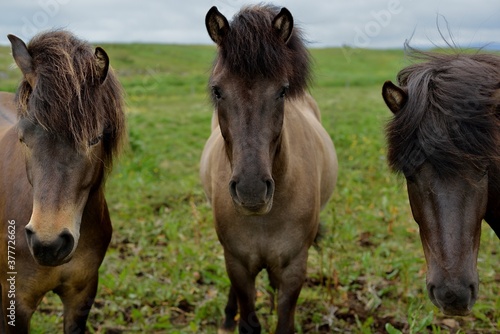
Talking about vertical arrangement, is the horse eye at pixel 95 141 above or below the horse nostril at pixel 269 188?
above

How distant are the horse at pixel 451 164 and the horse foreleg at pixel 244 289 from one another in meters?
1.51

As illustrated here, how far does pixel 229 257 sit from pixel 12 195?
1589 millimetres

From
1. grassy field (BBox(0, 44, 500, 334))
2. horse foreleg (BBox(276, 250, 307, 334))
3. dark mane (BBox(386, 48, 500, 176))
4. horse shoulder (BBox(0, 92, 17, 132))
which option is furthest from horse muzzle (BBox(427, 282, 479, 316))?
horse shoulder (BBox(0, 92, 17, 132))

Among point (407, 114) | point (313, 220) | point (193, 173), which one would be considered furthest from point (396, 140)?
point (193, 173)

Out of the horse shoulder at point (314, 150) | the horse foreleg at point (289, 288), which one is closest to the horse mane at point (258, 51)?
the horse shoulder at point (314, 150)

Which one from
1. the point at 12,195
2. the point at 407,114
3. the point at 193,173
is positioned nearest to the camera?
the point at 407,114

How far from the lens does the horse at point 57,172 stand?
2.91 meters

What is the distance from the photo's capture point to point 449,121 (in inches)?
111

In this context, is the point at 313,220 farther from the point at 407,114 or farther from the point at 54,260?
the point at 54,260

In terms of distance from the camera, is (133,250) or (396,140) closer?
(396,140)

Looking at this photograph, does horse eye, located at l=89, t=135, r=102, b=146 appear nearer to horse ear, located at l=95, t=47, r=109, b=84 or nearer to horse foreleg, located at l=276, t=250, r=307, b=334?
horse ear, located at l=95, t=47, r=109, b=84

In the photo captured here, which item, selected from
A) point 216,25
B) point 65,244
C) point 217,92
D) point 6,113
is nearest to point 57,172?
point 65,244

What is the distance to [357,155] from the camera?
10.0m

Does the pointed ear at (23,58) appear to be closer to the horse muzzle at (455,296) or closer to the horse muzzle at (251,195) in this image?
the horse muzzle at (251,195)
